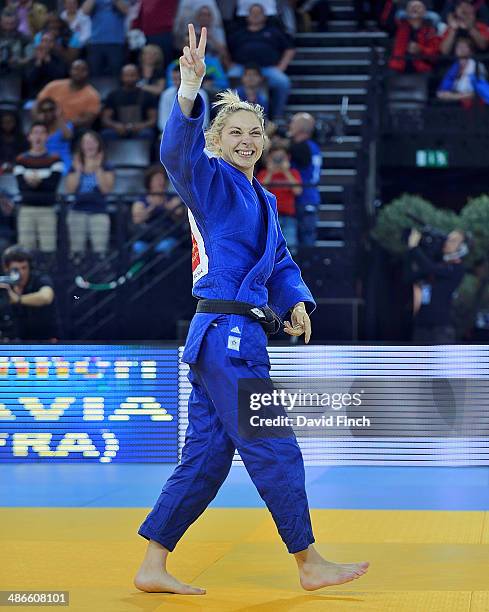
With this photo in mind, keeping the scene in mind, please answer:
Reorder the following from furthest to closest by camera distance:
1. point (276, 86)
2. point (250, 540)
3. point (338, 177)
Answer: point (338, 177), point (276, 86), point (250, 540)

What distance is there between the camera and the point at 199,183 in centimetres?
486

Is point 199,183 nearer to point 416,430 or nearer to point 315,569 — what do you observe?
point 315,569

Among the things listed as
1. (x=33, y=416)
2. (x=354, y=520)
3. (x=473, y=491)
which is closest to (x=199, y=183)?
(x=354, y=520)

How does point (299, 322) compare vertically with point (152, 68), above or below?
below

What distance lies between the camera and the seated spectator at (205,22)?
14281 mm

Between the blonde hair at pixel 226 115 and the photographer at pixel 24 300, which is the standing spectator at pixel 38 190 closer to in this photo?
the photographer at pixel 24 300

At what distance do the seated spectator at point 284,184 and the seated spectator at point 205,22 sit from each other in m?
2.19

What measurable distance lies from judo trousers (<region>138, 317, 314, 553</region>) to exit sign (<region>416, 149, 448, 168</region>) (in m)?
9.33

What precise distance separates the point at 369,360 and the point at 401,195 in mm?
5957

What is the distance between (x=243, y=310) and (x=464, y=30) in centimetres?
1008

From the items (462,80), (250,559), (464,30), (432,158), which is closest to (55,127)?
(432,158)

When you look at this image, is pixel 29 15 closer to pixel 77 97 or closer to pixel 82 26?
pixel 82 26

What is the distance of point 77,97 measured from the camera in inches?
560

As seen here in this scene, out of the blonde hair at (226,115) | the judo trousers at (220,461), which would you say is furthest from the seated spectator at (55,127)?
the judo trousers at (220,461)
